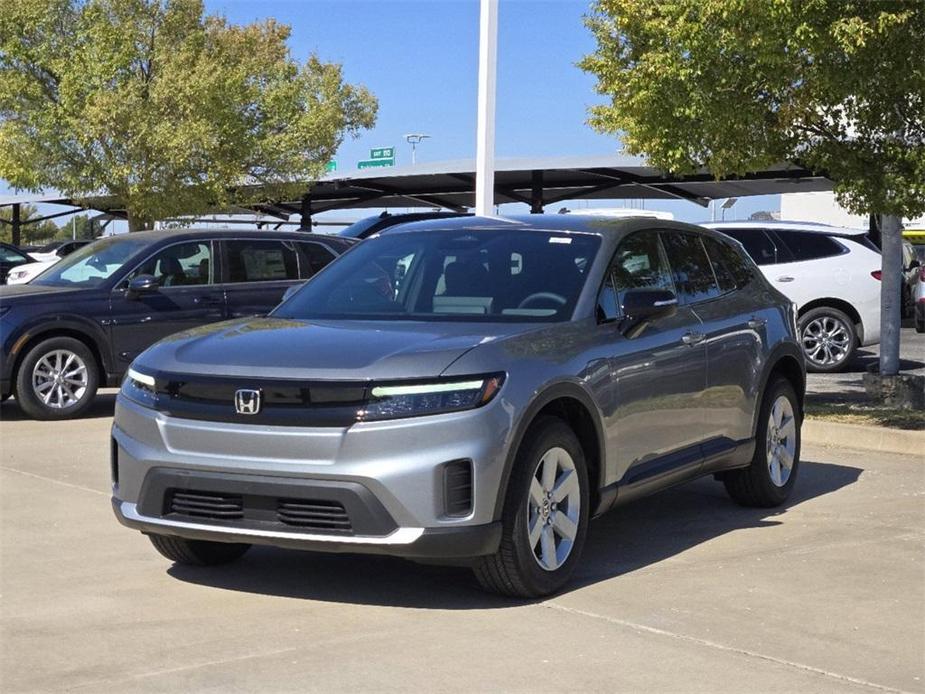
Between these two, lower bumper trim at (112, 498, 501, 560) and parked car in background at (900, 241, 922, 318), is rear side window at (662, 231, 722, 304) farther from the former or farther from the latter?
parked car in background at (900, 241, 922, 318)

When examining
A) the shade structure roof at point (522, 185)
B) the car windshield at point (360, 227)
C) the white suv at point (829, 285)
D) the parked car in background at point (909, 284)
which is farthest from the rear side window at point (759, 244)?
the shade structure roof at point (522, 185)

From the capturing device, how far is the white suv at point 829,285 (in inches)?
656

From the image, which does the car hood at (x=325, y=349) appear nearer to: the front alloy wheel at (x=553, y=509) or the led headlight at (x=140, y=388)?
the led headlight at (x=140, y=388)

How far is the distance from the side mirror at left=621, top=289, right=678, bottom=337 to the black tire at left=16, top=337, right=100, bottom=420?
6921 mm

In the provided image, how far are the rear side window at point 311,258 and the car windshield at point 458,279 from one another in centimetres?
648

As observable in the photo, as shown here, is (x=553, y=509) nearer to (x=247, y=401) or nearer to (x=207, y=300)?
(x=247, y=401)

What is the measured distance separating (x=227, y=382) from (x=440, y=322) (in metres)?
1.08

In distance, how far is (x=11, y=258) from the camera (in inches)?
1188

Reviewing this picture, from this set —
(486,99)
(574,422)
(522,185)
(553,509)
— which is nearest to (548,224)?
(574,422)

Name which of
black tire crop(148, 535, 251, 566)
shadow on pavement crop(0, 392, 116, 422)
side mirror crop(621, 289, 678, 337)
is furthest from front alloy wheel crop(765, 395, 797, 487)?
shadow on pavement crop(0, 392, 116, 422)

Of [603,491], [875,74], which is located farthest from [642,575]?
[875,74]

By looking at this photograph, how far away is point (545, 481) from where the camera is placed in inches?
233

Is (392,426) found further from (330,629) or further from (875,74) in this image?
(875,74)

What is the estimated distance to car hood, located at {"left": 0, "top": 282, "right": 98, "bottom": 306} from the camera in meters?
12.1
